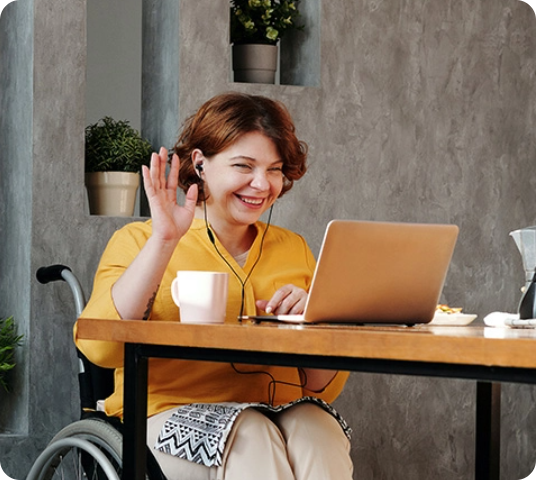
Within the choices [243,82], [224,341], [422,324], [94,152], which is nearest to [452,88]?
[243,82]

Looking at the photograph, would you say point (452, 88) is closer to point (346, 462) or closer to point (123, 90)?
point (123, 90)

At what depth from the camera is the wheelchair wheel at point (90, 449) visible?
165 cm

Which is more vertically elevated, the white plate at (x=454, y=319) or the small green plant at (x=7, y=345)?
the white plate at (x=454, y=319)

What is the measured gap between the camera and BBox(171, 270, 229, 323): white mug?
4.97 ft

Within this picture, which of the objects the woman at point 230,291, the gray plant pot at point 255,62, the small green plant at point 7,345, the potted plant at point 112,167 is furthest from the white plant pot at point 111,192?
the woman at point 230,291

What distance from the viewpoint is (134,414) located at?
4.80ft

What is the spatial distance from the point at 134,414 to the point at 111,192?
5.34 ft

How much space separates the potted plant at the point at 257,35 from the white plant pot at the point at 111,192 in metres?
0.59

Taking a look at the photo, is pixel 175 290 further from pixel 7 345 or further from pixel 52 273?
pixel 7 345

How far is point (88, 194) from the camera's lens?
306 centimetres

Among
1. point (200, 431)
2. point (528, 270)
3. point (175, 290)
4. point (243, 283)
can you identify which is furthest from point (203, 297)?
point (528, 270)

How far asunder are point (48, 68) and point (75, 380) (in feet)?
3.15

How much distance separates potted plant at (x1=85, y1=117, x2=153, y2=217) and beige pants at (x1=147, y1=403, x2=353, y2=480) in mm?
1371

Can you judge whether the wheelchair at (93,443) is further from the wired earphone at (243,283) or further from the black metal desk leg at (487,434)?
the black metal desk leg at (487,434)
